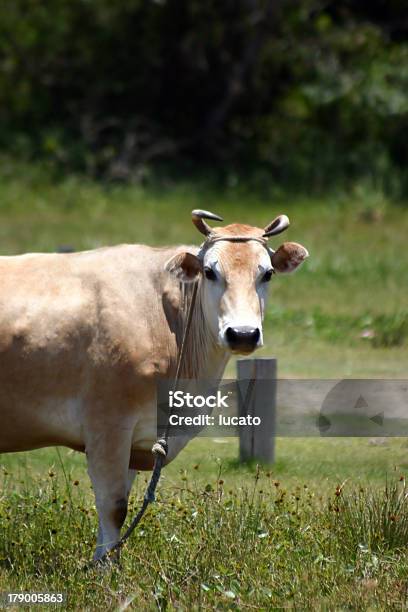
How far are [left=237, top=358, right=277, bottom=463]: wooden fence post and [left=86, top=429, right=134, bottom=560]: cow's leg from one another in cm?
172

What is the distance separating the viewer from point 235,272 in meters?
6.79

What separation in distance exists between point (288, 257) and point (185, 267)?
2.02 ft

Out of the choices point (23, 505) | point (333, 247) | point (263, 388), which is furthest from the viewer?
point (333, 247)

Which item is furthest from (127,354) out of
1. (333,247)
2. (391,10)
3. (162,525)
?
(391,10)

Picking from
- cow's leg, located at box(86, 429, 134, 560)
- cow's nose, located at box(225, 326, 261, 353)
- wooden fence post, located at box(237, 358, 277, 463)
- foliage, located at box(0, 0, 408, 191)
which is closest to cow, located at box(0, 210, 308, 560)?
cow's leg, located at box(86, 429, 134, 560)

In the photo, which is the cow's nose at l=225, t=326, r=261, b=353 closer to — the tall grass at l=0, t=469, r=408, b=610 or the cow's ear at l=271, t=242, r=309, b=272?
the cow's ear at l=271, t=242, r=309, b=272

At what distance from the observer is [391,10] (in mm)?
25500

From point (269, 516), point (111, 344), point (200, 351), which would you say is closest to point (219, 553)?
point (269, 516)

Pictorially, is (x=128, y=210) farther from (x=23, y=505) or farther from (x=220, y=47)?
(x=23, y=505)

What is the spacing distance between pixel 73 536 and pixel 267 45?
736 inches

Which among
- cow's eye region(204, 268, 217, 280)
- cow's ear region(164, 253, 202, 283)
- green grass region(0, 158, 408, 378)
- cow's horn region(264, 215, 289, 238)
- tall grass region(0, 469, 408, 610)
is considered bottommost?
tall grass region(0, 469, 408, 610)

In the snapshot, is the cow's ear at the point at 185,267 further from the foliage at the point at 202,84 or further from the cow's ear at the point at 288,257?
the foliage at the point at 202,84

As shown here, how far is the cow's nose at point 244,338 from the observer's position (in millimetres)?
6438

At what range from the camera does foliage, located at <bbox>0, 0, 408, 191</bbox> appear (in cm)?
2381
